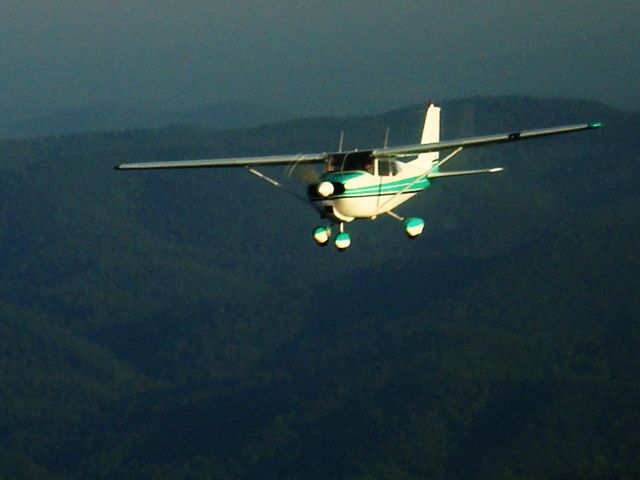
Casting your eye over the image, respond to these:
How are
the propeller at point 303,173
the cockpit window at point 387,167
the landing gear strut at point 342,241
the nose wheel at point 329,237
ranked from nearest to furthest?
1. the landing gear strut at point 342,241
2. the nose wheel at point 329,237
3. the propeller at point 303,173
4. the cockpit window at point 387,167

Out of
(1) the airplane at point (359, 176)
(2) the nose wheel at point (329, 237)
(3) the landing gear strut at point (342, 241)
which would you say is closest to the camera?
(1) the airplane at point (359, 176)

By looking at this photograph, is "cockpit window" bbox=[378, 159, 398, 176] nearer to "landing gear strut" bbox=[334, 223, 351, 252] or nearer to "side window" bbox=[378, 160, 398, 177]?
"side window" bbox=[378, 160, 398, 177]

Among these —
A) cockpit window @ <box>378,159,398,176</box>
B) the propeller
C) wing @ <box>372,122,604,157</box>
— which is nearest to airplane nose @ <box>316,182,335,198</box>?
the propeller

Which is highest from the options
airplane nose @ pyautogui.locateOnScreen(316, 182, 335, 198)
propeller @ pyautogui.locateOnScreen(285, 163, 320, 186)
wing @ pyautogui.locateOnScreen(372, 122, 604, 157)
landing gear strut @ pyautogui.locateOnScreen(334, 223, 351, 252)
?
wing @ pyautogui.locateOnScreen(372, 122, 604, 157)

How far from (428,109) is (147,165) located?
2005cm

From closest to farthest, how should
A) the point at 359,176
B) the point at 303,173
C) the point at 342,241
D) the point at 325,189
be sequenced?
the point at 325,189, the point at 342,241, the point at 359,176, the point at 303,173

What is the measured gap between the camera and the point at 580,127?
53.0m

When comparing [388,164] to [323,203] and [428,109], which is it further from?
[428,109]

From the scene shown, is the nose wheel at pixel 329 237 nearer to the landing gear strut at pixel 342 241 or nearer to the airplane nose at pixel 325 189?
the landing gear strut at pixel 342 241

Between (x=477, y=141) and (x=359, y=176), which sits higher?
(x=477, y=141)

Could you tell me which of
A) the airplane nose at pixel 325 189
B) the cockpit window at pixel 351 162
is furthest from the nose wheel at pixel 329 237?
the cockpit window at pixel 351 162

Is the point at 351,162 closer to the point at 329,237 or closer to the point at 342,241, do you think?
the point at 329,237

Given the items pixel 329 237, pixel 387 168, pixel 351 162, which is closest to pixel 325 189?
pixel 351 162

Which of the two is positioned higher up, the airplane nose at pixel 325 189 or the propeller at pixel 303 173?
the propeller at pixel 303 173
